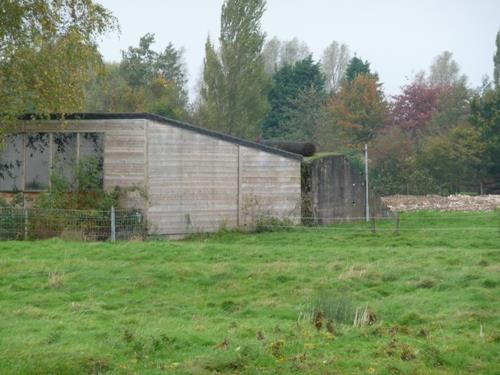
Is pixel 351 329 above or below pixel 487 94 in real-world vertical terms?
below

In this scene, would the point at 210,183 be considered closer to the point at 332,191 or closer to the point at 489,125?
the point at 332,191

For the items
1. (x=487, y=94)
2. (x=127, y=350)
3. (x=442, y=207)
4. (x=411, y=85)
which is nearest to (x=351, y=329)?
(x=127, y=350)

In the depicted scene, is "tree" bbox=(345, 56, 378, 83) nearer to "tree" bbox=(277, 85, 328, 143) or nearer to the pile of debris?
"tree" bbox=(277, 85, 328, 143)

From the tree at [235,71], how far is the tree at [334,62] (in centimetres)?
5262

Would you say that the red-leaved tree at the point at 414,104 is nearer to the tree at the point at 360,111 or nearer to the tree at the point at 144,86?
the tree at the point at 360,111

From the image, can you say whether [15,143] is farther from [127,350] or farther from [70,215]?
[127,350]

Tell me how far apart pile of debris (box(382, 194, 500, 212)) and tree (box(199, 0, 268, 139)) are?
1527 centimetres

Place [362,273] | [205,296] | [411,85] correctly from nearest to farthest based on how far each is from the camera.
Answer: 1. [205,296]
2. [362,273]
3. [411,85]

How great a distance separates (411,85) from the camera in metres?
71.9

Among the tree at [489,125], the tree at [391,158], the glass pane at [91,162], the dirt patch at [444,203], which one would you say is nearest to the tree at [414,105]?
the tree at [391,158]

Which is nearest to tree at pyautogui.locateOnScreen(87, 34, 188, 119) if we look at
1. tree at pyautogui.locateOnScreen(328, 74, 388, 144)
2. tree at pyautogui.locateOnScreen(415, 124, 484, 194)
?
tree at pyautogui.locateOnScreen(328, 74, 388, 144)

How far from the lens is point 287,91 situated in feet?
227

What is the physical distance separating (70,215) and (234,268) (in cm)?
847

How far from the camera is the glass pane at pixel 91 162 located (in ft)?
78.2
